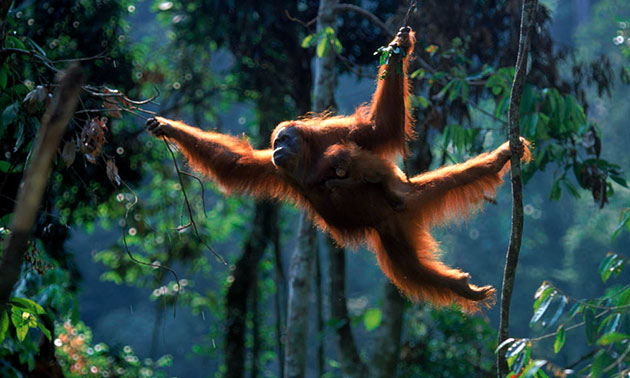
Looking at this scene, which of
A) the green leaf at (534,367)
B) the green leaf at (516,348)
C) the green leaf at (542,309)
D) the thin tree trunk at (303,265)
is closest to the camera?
the green leaf at (534,367)

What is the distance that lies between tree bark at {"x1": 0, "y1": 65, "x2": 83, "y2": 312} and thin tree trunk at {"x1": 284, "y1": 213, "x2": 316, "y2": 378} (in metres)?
4.49

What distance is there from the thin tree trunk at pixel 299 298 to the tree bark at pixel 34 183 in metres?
4.49

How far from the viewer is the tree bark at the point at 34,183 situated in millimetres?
967

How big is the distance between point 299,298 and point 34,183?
4.74m

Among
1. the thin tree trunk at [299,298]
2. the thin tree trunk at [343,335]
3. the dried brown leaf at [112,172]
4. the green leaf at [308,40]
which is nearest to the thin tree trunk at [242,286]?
the thin tree trunk at [343,335]

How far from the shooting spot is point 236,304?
351 inches

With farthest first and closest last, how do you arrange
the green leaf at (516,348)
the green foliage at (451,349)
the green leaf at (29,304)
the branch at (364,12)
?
1. the green foliage at (451,349)
2. the branch at (364,12)
3. the green leaf at (29,304)
4. the green leaf at (516,348)

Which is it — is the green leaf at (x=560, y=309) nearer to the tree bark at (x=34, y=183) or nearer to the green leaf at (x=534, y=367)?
the green leaf at (x=534, y=367)

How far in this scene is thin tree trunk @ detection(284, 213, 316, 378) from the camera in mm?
5598

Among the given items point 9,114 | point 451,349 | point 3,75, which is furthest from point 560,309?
point 451,349

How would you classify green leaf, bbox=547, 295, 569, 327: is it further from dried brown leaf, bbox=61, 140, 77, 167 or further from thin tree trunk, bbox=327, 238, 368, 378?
thin tree trunk, bbox=327, 238, 368, 378

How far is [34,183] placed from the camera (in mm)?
970

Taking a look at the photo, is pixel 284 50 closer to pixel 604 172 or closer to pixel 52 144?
pixel 604 172

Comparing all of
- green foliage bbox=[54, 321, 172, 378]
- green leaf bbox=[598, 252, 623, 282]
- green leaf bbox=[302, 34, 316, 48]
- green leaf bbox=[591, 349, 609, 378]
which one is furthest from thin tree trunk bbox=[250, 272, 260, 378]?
green leaf bbox=[591, 349, 609, 378]
